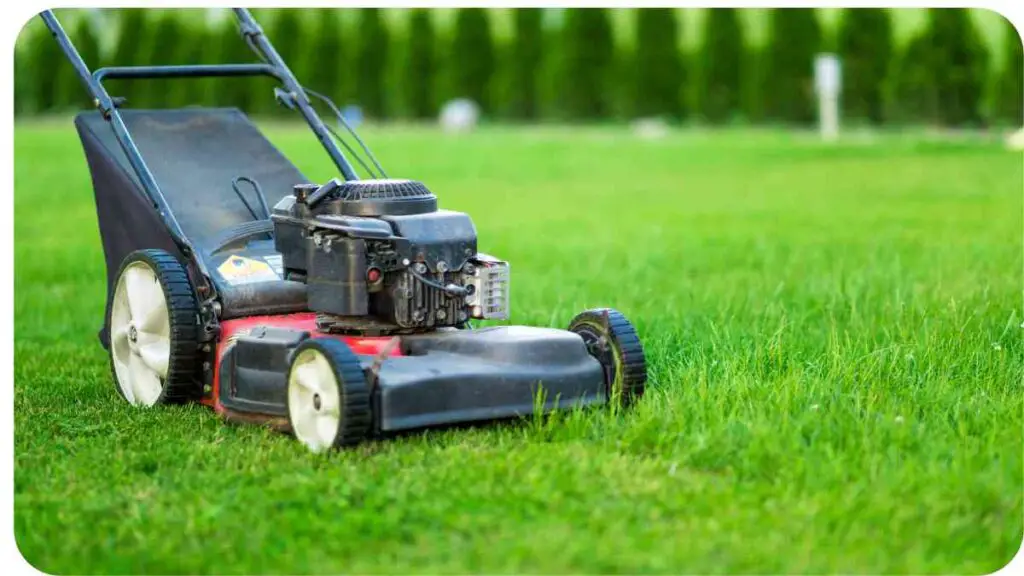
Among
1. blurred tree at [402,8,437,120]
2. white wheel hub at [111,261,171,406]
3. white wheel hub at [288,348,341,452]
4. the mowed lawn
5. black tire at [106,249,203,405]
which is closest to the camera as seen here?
the mowed lawn

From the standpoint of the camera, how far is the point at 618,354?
5246 millimetres

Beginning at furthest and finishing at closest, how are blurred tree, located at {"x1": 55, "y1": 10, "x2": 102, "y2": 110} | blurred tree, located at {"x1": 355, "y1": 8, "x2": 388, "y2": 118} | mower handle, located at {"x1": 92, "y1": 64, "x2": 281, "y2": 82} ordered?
1. blurred tree, located at {"x1": 355, "y1": 8, "x2": 388, "y2": 118}
2. blurred tree, located at {"x1": 55, "y1": 10, "x2": 102, "y2": 110}
3. mower handle, located at {"x1": 92, "y1": 64, "x2": 281, "y2": 82}

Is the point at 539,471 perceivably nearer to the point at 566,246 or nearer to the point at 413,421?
the point at 413,421

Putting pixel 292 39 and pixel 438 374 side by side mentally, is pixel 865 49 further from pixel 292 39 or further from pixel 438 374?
pixel 438 374

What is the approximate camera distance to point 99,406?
5.81 metres

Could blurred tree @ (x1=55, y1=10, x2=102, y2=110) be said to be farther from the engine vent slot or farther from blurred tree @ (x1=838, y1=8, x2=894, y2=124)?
the engine vent slot

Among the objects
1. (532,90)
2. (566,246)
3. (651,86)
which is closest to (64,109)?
(532,90)

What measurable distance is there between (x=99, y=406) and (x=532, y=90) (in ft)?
68.4

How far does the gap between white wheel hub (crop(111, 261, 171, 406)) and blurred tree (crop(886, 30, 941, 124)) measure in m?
18.4

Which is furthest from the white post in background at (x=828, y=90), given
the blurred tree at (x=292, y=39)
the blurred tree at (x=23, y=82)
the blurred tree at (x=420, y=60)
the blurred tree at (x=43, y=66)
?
the blurred tree at (x=23, y=82)

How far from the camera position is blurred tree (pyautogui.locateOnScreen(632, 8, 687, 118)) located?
77.4 feet

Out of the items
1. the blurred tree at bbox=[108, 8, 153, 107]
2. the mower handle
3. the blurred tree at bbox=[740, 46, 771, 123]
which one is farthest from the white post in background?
the mower handle

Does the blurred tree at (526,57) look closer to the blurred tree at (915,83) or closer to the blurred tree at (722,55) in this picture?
the blurred tree at (722,55)

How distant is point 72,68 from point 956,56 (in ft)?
50.4
